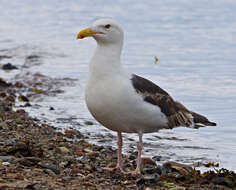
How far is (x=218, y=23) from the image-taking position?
66.3 ft

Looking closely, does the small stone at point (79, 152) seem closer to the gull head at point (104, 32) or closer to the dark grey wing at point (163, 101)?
the dark grey wing at point (163, 101)

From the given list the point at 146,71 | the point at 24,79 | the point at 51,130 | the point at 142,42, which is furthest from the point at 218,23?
the point at 51,130

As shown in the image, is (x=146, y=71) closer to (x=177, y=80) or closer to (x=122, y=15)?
(x=177, y=80)

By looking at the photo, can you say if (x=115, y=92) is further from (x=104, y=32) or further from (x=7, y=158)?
(x=7, y=158)

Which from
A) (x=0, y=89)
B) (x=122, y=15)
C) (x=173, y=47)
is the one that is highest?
(x=122, y=15)

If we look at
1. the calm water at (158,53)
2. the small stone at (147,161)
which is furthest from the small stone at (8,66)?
the small stone at (147,161)

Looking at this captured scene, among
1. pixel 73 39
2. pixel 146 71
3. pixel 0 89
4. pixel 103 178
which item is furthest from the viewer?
pixel 73 39

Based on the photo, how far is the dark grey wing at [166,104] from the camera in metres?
7.07

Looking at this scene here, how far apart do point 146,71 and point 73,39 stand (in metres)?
6.03

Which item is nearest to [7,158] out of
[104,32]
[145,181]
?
[145,181]

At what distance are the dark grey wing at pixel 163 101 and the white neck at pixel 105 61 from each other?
30cm

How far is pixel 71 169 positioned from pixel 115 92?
3.60 ft

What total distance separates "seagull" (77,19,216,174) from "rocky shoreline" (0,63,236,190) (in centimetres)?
49

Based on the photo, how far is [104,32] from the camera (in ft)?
23.0
